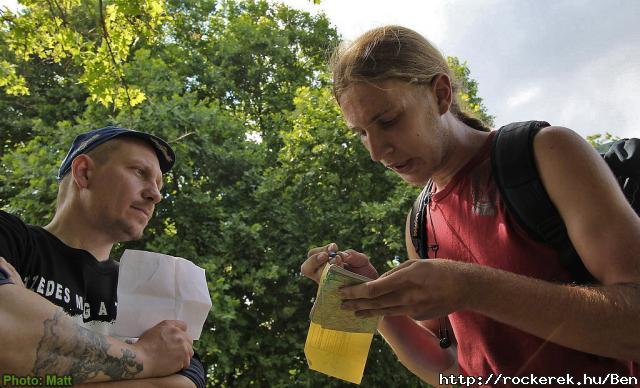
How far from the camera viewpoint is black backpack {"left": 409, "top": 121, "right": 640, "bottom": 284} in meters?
1.67

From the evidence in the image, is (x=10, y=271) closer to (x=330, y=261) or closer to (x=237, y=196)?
(x=330, y=261)

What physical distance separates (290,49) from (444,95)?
1293 centimetres

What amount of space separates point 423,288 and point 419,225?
90 centimetres

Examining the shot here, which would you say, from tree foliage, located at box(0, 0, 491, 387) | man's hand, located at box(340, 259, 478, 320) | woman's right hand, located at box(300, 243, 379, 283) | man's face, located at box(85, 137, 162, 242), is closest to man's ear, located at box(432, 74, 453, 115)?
woman's right hand, located at box(300, 243, 379, 283)

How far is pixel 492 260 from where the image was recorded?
1.86 metres

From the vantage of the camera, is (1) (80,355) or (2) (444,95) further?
(2) (444,95)

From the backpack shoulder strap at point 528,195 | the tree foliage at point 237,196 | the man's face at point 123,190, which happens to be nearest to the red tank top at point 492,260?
the backpack shoulder strap at point 528,195

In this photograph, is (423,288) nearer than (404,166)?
Yes

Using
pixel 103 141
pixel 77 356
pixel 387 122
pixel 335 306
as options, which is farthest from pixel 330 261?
pixel 103 141

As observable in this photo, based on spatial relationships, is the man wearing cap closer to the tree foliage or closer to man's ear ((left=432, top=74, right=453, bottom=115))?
man's ear ((left=432, top=74, right=453, bottom=115))

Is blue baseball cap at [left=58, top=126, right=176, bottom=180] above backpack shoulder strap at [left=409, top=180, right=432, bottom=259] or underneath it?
above

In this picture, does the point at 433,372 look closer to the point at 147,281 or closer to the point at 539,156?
the point at 539,156

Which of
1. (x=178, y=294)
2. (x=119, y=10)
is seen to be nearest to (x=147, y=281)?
(x=178, y=294)

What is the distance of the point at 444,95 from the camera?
229cm
